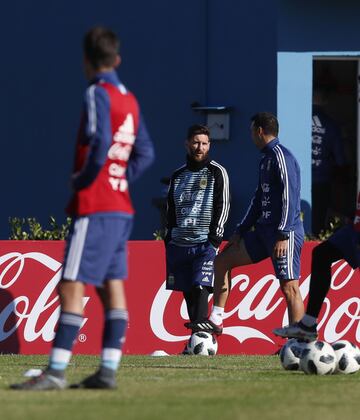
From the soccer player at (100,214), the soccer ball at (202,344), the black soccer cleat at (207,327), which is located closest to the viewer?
the soccer player at (100,214)

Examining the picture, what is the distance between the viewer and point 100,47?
7.72m

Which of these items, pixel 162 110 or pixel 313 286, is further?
pixel 162 110

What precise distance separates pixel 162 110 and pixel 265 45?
1.54 metres

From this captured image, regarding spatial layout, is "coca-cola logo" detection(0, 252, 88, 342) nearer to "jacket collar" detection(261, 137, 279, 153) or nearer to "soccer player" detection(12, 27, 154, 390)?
"jacket collar" detection(261, 137, 279, 153)

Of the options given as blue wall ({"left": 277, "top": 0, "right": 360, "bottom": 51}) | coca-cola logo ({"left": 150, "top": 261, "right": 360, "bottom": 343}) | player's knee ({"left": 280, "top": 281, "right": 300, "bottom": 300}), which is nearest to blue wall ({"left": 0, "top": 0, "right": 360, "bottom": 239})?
blue wall ({"left": 277, "top": 0, "right": 360, "bottom": 51})

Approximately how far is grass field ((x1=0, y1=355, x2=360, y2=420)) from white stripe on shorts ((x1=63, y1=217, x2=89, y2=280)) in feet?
2.23

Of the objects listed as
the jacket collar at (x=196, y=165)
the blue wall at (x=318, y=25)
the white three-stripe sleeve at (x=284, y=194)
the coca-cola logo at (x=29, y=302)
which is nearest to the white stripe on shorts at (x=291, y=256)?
the white three-stripe sleeve at (x=284, y=194)

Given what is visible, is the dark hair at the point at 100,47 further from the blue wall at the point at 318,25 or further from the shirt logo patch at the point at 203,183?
the blue wall at the point at 318,25

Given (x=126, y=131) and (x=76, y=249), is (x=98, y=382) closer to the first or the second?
(x=76, y=249)

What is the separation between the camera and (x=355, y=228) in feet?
33.3

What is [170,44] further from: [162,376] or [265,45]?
[162,376]

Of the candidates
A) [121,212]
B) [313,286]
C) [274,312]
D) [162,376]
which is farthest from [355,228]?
[274,312]

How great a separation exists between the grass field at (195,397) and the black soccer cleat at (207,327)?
97.4 inches

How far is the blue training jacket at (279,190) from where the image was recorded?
11.6 m
